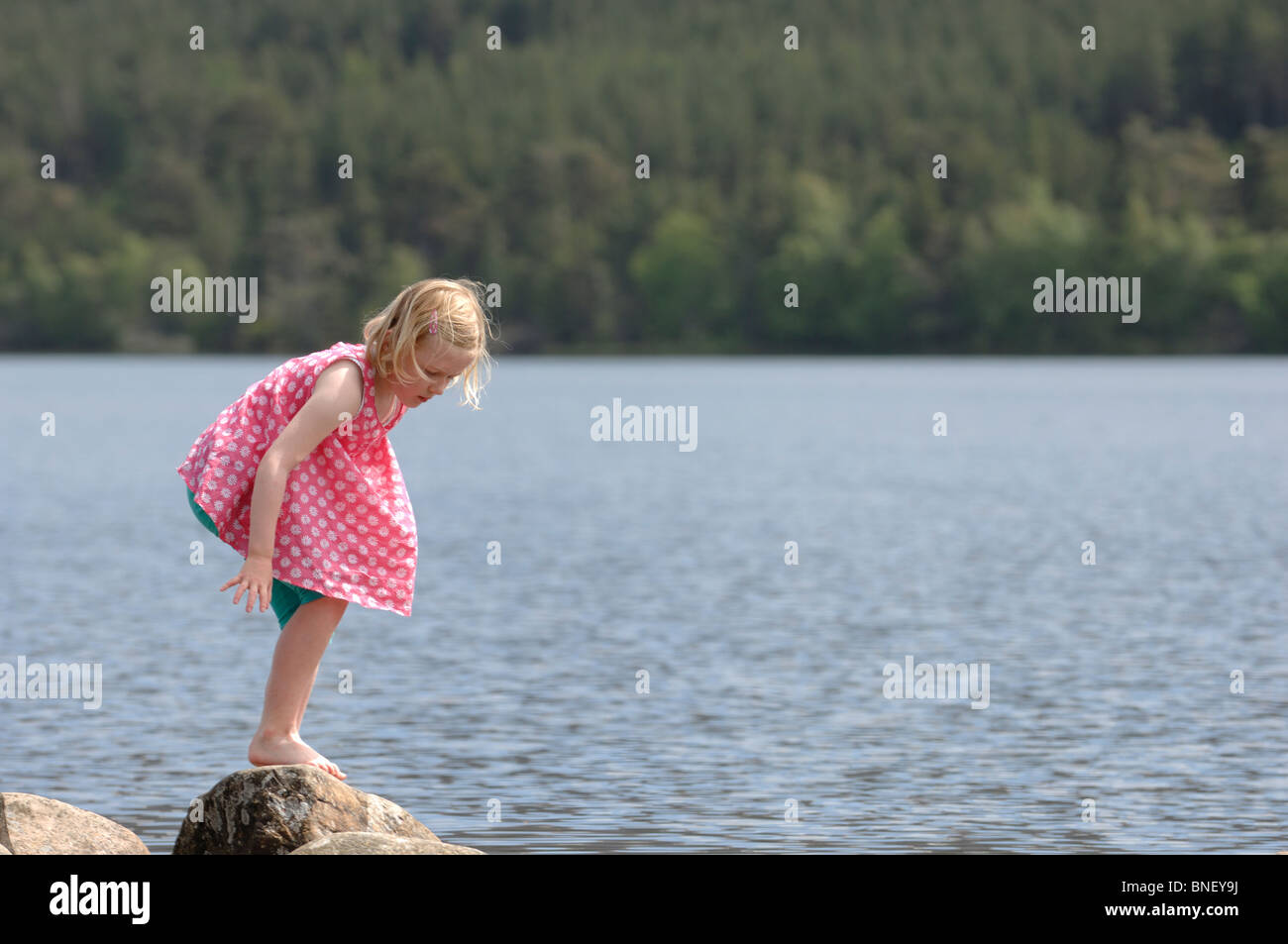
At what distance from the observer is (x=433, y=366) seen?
8.08 metres

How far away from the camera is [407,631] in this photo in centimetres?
1980

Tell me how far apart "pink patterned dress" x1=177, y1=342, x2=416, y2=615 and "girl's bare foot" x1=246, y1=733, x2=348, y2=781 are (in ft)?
2.36

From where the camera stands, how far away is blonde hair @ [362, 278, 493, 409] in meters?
7.98

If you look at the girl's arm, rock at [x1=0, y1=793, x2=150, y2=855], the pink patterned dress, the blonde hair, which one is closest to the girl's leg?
the pink patterned dress

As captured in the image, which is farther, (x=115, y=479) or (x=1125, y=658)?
(x=115, y=479)

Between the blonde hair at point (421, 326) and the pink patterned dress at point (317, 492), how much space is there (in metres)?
0.12

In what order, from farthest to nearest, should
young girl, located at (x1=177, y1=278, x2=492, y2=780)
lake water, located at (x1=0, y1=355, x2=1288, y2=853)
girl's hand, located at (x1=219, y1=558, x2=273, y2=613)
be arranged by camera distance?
lake water, located at (x1=0, y1=355, x2=1288, y2=853), young girl, located at (x1=177, y1=278, x2=492, y2=780), girl's hand, located at (x1=219, y1=558, x2=273, y2=613)

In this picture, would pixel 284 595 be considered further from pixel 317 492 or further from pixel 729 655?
pixel 729 655

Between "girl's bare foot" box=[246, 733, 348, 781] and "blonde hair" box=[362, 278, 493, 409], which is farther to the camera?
"girl's bare foot" box=[246, 733, 348, 781]

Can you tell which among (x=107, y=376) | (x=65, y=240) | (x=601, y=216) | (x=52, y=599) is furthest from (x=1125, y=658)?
(x=65, y=240)

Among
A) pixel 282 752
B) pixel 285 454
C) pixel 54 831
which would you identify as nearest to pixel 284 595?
pixel 282 752

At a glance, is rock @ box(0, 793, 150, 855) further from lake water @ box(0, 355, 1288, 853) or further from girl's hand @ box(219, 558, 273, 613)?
lake water @ box(0, 355, 1288, 853)
